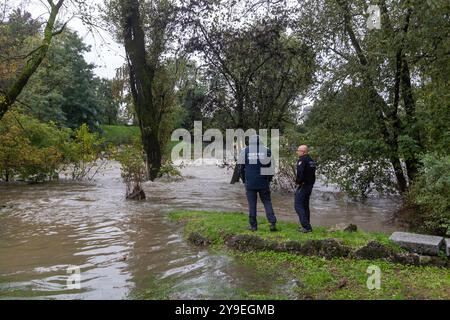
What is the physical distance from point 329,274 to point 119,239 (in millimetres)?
5130

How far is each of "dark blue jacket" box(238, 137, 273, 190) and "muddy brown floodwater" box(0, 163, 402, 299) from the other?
1721mm

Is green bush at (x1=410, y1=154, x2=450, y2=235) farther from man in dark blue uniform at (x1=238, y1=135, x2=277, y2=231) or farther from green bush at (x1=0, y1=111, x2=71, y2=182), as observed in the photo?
green bush at (x1=0, y1=111, x2=71, y2=182)

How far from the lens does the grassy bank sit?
602cm

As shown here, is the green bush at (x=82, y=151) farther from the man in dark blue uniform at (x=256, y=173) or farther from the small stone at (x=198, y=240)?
the man in dark blue uniform at (x=256, y=173)

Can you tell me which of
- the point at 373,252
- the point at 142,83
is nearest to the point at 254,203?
the point at 373,252

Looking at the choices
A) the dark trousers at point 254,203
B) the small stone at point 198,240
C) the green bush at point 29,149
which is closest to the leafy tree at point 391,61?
the dark trousers at point 254,203

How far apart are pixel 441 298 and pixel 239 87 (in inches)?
632

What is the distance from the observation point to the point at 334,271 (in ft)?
22.6

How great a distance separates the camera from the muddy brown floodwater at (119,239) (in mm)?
6652

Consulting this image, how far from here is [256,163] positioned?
8.94 meters

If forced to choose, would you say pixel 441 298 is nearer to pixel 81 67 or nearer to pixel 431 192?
pixel 431 192

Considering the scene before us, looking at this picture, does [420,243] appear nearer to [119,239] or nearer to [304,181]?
[304,181]

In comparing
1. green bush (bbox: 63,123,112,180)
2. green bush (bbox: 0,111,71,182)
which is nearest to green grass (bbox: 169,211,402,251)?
green bush (bbox: 0,111,71,182)
